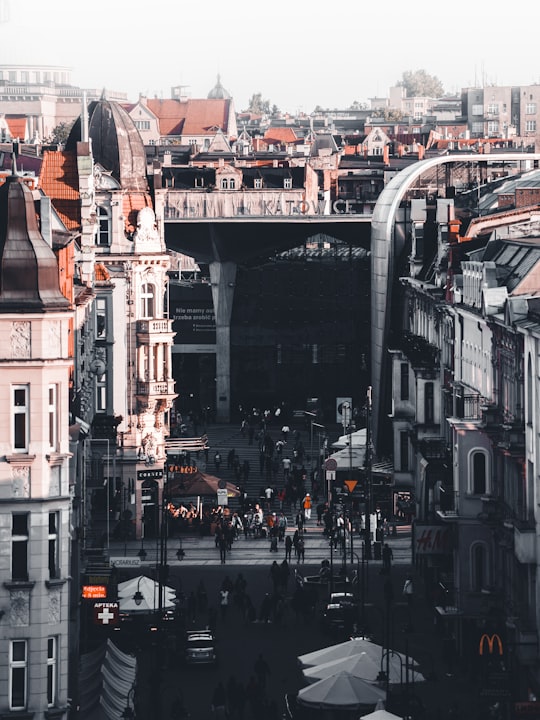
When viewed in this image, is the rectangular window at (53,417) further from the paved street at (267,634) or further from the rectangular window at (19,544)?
the paved street at (267,634)

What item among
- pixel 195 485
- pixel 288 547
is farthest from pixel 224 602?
pixel 195 485

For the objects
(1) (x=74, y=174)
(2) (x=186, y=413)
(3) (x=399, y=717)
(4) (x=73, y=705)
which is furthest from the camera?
(2) (x=186, y=413)

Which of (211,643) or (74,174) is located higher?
(74,174)

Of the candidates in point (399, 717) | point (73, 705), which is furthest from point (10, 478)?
point (399, 717)

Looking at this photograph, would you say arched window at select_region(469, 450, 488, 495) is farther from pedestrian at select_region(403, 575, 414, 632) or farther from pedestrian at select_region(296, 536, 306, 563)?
pedestrian at select_region(296, 536, 306, 563)

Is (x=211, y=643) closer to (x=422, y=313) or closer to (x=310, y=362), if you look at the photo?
(x=422, y=313)

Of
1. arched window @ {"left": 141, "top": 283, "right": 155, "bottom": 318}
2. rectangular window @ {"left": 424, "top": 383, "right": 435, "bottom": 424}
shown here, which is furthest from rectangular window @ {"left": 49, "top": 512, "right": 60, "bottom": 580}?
arched window @ {"left": 141, "top": 283, "right": 155, "bottom": 318}

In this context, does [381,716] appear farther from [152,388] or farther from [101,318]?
[152,388]

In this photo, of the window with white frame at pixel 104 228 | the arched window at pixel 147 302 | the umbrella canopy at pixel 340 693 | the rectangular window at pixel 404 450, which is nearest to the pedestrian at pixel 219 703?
the umbrella canopy at pixel 340 693
